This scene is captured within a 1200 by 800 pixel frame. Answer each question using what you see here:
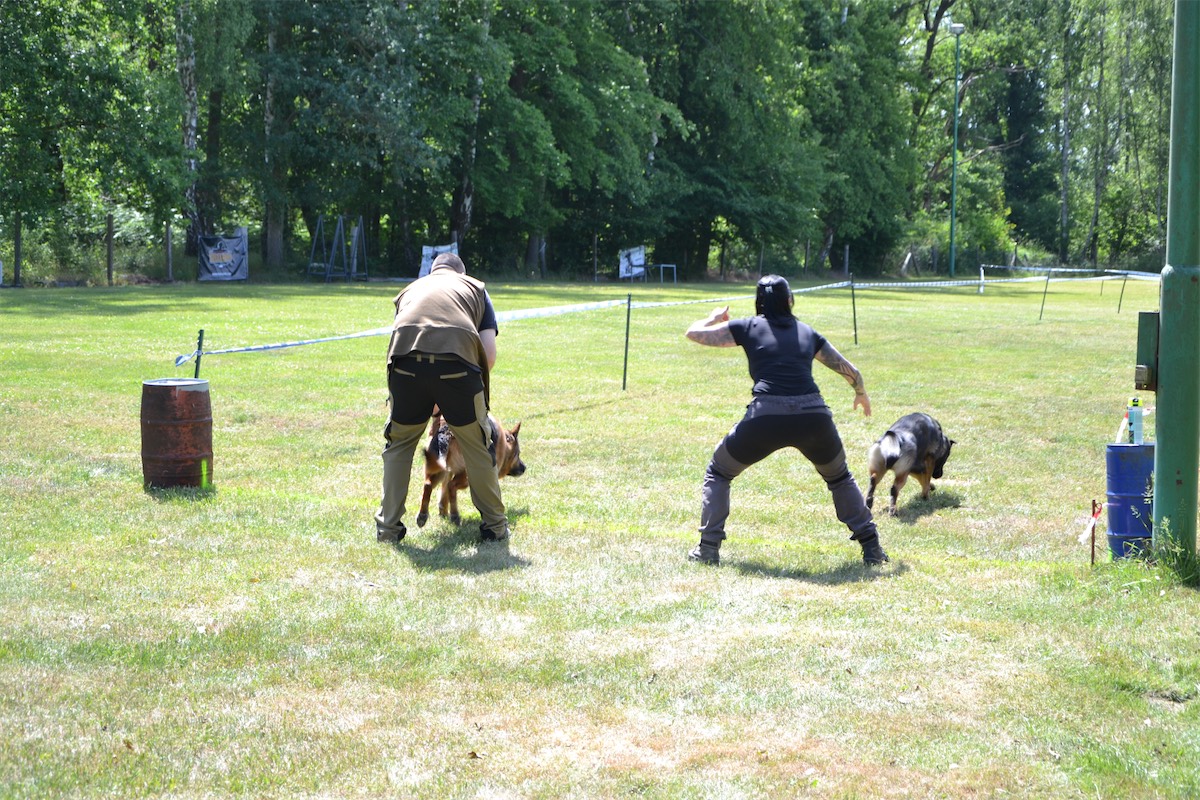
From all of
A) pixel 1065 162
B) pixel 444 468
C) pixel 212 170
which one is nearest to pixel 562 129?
pixel 212 170

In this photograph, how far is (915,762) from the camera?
455 cm

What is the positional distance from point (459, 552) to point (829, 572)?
2.18m

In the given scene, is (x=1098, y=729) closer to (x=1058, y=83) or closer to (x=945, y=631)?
(x=945, y=631)

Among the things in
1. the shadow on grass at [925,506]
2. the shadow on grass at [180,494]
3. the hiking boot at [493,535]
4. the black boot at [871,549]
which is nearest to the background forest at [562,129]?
the shadow on grass at [180,494]

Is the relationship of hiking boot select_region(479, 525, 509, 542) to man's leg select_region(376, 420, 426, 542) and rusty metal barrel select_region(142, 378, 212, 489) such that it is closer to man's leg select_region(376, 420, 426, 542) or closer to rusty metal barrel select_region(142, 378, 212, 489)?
man's leg select_region(376, 420, 426, 542)

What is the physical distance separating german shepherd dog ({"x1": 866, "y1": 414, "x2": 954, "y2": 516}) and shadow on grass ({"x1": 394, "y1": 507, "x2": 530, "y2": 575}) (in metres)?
2.76

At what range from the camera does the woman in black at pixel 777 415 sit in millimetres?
7422

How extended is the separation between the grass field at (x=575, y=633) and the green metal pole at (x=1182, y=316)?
43cm

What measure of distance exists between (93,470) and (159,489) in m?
1.21

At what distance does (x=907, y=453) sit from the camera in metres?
9.39

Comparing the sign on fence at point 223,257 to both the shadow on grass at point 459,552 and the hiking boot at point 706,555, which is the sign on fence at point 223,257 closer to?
the shadow on grass at point 459,552

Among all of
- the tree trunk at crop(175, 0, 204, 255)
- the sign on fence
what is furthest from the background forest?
the sign on fence

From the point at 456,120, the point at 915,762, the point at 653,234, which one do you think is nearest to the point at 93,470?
the point at 915,762

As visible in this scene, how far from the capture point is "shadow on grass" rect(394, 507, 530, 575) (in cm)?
743
